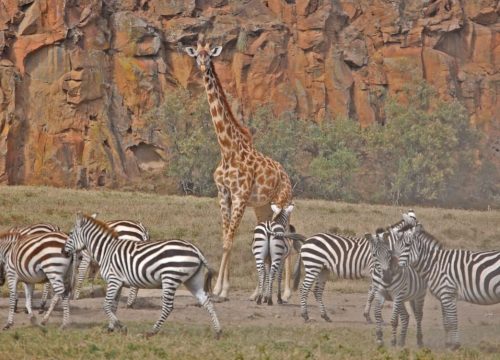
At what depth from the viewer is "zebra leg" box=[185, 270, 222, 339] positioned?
13.1 meters

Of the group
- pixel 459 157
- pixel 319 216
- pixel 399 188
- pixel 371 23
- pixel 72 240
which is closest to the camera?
pixel 72 240

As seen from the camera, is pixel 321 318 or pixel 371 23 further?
pixel 371 23

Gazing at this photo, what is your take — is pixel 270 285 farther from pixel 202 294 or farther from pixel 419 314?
pixel 419 314

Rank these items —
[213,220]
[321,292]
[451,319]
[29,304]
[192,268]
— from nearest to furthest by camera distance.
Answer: [451,319], [192,268], [29,304], [321,292], [213,220]

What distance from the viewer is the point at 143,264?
13.2m

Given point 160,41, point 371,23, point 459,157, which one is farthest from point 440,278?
point 371,23

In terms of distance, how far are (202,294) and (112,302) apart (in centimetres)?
129

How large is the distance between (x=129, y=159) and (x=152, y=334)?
58.6 m

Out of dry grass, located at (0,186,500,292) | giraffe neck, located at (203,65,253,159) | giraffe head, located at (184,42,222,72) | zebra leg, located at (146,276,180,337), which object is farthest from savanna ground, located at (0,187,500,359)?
giraffe head, located at (184,42,222,72)

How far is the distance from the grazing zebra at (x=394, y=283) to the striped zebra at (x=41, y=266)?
170 inches

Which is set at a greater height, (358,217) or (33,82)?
(33,82)

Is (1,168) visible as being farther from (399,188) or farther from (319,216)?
(319,216)

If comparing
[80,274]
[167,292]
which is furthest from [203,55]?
[167,292]

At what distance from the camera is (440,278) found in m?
13.1
